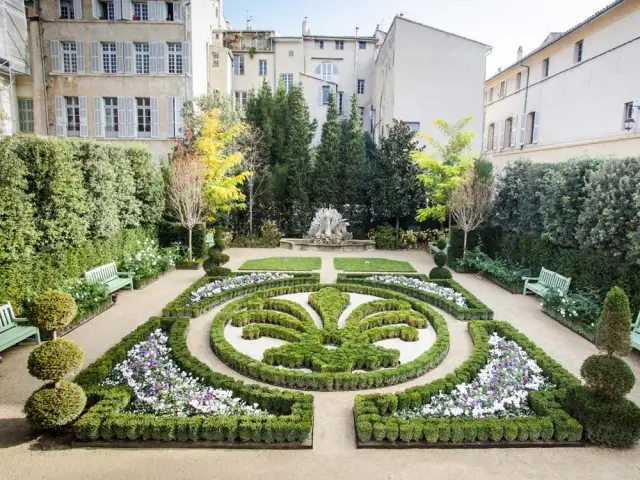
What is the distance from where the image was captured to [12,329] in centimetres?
916

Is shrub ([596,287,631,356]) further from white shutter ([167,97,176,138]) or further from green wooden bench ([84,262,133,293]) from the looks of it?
white shutter ([167,97,176,138])

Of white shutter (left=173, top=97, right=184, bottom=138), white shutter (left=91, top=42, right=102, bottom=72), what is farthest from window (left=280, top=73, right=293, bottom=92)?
white shutter (left=91, top=42, right=102, bottom=72)

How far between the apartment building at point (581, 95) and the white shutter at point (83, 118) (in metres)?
25.9

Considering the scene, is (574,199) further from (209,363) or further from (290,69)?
(290,69)

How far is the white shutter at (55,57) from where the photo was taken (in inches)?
1000

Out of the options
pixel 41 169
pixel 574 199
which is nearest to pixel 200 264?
pixel 41 169

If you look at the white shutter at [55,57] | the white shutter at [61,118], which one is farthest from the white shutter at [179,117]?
the white shutter at [55,57]

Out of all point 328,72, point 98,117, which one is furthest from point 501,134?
point 98,117

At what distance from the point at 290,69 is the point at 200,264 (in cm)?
2269

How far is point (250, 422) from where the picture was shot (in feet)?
20.3

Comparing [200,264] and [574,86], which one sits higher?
[574,86]

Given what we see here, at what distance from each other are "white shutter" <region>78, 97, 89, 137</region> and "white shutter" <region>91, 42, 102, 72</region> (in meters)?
1.81

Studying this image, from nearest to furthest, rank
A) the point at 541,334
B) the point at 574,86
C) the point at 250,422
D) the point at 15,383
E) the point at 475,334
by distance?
the point at 250,422 < the point at 15,383 < the point at 475,334 < the point at 541,334 < the point at 574,86

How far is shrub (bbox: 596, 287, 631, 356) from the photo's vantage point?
6.22 meters
